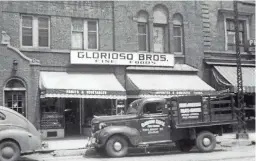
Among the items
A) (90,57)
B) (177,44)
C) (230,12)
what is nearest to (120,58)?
(90,57)

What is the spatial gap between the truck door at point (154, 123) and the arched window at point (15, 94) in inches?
293

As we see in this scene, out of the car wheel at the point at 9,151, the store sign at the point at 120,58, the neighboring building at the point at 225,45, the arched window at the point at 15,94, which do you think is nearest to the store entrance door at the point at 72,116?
the store sign at the point at 120,58

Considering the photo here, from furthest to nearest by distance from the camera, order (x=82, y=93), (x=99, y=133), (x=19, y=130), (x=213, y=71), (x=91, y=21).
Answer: (x=213, y=71) < (x=91, y=21) < (x=82, y=93) < (x=99, y=133) < (x=19, y=130)

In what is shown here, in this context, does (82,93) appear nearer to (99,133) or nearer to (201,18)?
(99,133)

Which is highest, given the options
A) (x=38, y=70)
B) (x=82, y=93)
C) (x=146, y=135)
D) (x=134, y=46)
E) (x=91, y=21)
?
(x=91, y=21)

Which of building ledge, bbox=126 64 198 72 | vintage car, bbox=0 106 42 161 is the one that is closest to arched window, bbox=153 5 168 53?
building ledge, bbox=126 64 198 72

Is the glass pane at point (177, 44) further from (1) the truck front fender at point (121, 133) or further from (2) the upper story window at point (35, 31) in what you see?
(1) the truck front fender at point (121, 133)

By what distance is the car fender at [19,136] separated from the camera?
1200cm

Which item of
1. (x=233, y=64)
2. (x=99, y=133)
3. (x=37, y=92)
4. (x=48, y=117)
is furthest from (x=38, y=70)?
(x=233, y=64)

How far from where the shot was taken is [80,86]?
18766 mm

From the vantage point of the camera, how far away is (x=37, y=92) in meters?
19.0

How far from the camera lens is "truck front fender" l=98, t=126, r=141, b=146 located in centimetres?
1318

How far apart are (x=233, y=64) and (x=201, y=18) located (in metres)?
3.35

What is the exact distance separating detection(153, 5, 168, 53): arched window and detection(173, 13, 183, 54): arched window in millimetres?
554
